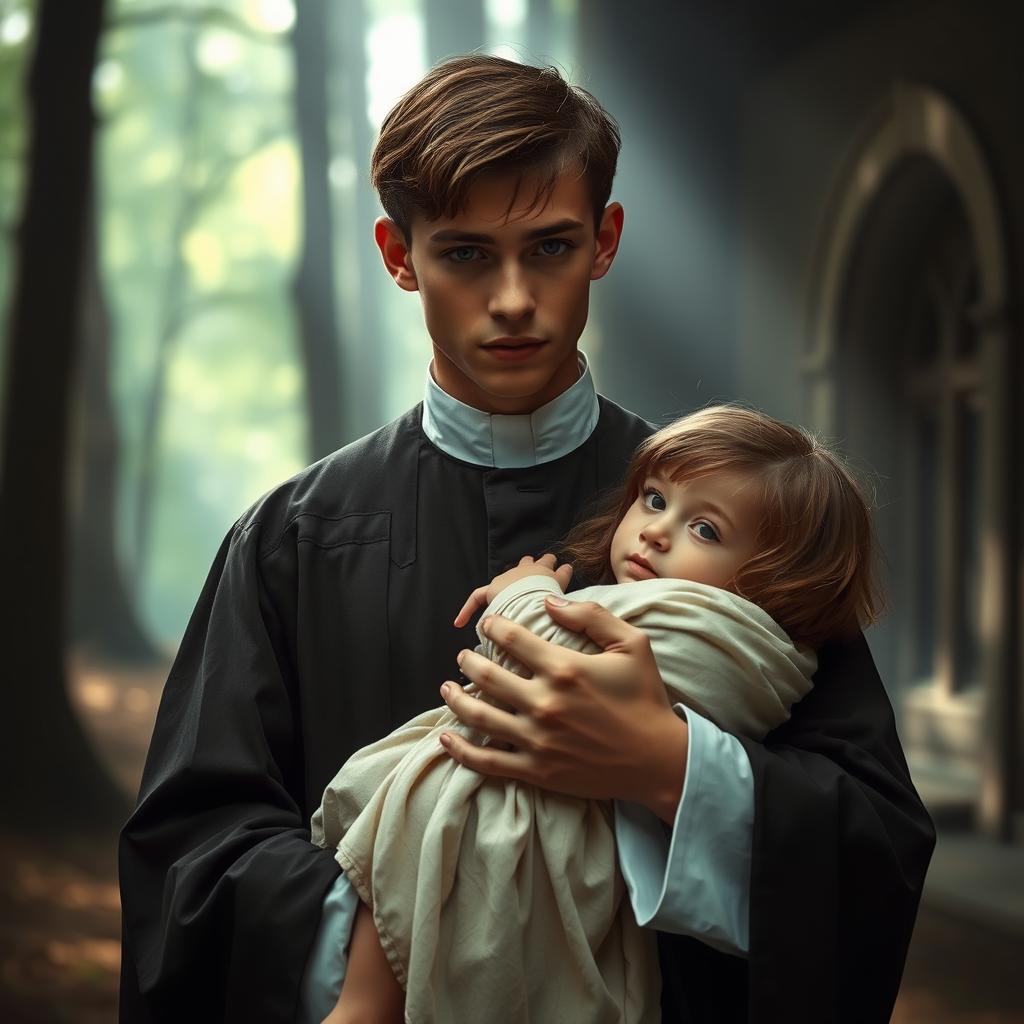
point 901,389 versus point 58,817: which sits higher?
point 901,389

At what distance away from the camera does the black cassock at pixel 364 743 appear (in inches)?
67.3

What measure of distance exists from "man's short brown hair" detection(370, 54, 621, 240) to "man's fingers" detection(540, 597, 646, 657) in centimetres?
54

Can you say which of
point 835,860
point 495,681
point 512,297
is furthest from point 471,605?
point 835,860

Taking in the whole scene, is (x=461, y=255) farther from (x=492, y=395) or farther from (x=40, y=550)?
(x=40, y=550)

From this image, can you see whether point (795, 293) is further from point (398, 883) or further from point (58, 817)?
point (398, 883)

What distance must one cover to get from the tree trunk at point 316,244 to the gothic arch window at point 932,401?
387 cm

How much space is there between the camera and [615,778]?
167cm

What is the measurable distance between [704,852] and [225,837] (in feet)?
1.95

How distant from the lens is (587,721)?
5.42 ft

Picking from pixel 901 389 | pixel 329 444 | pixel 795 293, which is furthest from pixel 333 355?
pixel 901 389

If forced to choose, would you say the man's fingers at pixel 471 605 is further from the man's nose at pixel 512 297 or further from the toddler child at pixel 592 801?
the man's nose at pixel 512 297

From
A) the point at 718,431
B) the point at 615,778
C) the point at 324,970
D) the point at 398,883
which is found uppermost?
the point at 718,431

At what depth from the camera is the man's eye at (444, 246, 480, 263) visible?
192 cm

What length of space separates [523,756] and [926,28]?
7389 mm
